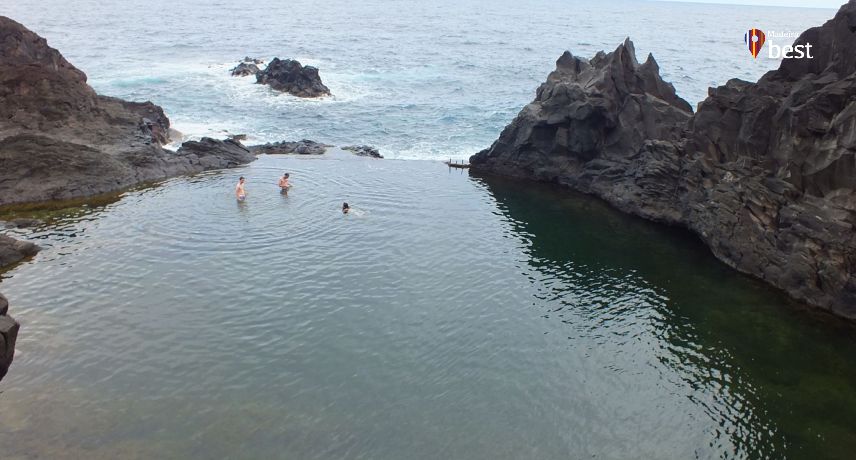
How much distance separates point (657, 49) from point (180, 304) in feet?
558

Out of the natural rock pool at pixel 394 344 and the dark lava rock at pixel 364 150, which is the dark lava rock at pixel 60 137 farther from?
the dark lava rock at pixel 364 150

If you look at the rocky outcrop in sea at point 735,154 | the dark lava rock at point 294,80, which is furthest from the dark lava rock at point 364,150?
the dark lava rock at point 294,80

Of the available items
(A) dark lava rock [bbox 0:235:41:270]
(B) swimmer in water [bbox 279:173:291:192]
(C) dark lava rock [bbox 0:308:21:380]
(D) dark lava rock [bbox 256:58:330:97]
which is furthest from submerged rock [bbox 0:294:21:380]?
(D) dark lava rock [bbox 256:58:330:97]

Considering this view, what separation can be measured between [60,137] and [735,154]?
5612 cm

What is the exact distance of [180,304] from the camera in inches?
1312

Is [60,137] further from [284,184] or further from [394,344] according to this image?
[394,344]

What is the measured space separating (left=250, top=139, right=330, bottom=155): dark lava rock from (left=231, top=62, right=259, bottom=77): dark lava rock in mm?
49849

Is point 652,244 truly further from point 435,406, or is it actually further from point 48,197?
point 48,197

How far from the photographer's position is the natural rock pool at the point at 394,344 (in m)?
24.8

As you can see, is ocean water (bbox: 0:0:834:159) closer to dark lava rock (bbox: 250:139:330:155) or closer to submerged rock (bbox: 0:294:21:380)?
dark lava rock (bbox: 250:139:330:155)

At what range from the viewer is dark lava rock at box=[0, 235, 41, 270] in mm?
36406

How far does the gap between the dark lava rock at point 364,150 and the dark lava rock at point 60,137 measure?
13.9 meters

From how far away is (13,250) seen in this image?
3700 cm

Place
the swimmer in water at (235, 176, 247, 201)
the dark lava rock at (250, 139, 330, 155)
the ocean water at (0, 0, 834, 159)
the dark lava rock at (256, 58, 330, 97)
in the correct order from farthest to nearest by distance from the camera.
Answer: the dark lava rock at (256, 58, 330, 97) → the ocean water at (0, 0, 834, 159) → the dark lava rock at (250, 139, 330, 155) → the swimmer in water at (235, 176, 247, 201)
